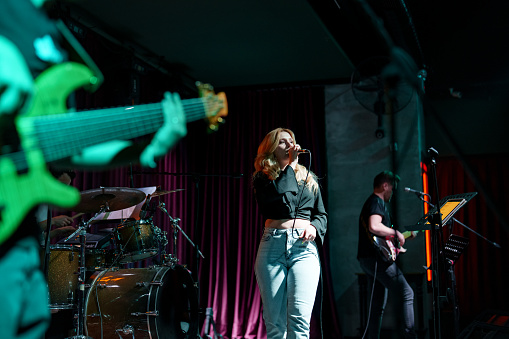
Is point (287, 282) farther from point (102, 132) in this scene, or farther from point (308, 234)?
point (102, 132)

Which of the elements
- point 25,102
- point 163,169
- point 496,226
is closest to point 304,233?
point 25,102

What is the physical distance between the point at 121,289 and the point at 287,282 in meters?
1.71

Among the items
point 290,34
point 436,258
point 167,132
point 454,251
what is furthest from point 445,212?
point 167,132

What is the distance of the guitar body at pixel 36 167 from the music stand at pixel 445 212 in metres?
3.13

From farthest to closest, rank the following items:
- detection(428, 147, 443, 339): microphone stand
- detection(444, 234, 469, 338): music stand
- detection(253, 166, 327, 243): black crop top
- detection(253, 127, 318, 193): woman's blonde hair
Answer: detection(444, 234, 469, 338): music stand < detection(428, 147, 443, 339): microphone stand < detection(253, 127, 318, 193): woman's blonde hair < detection(253, 166, 327, 243): black crop top

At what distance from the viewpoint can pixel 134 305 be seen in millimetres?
3842

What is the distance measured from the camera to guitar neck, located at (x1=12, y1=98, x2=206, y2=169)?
3.85ft

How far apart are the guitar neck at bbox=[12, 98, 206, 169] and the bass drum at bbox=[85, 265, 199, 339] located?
2.74 metres

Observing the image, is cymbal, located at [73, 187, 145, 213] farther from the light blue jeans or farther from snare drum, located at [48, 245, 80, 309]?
the light blue jeans

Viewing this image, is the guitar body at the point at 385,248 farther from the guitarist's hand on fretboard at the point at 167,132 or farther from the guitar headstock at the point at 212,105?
the guitarist's hand on fretboard at the point at 167,132

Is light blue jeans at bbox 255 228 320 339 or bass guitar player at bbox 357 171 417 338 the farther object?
bass guitar player at bbox 357 171 417 338

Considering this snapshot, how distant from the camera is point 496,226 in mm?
8203

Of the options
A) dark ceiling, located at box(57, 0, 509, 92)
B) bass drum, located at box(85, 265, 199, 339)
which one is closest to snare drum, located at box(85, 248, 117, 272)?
bass drum, located at box(85, 265, 199, 339)

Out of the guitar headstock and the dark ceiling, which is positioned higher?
the dark ceiling
